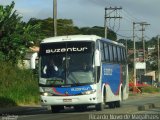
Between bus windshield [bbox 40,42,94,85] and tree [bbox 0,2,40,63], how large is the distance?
1623 cm

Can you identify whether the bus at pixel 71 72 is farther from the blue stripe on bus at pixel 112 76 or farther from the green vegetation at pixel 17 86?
the green vegetation at pixel 17 86

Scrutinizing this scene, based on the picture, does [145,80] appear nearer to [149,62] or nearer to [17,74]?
[149,62]

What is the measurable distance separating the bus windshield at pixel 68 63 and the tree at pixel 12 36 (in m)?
16.2

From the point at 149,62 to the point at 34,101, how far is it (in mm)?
111484

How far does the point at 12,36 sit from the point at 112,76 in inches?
575

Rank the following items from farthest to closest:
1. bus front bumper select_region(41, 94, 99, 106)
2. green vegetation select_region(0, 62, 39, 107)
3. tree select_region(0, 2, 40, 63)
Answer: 1. tree select_region(0, 2, 40, 63)
2. green vegetation select_region(0, 62, 39, 107)
3. bus front bumper select_region(41, 94, 99, 106)

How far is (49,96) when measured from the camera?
2670cm

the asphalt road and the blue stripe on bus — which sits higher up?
the blue stripe on bus

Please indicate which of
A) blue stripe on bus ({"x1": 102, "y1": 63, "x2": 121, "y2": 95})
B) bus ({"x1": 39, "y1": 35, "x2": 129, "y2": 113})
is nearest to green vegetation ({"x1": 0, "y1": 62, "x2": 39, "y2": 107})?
blue stripe on bus ({"x1": 102, "y1": 63, "x2": 121, "y2": 95})

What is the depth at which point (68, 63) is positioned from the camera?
87.8ft

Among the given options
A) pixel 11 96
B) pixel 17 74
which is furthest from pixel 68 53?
pixel 17 74

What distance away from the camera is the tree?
4344 centimetres

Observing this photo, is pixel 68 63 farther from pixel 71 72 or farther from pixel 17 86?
pixel 17 86

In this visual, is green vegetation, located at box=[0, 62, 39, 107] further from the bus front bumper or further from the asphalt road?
the bus front bumper
